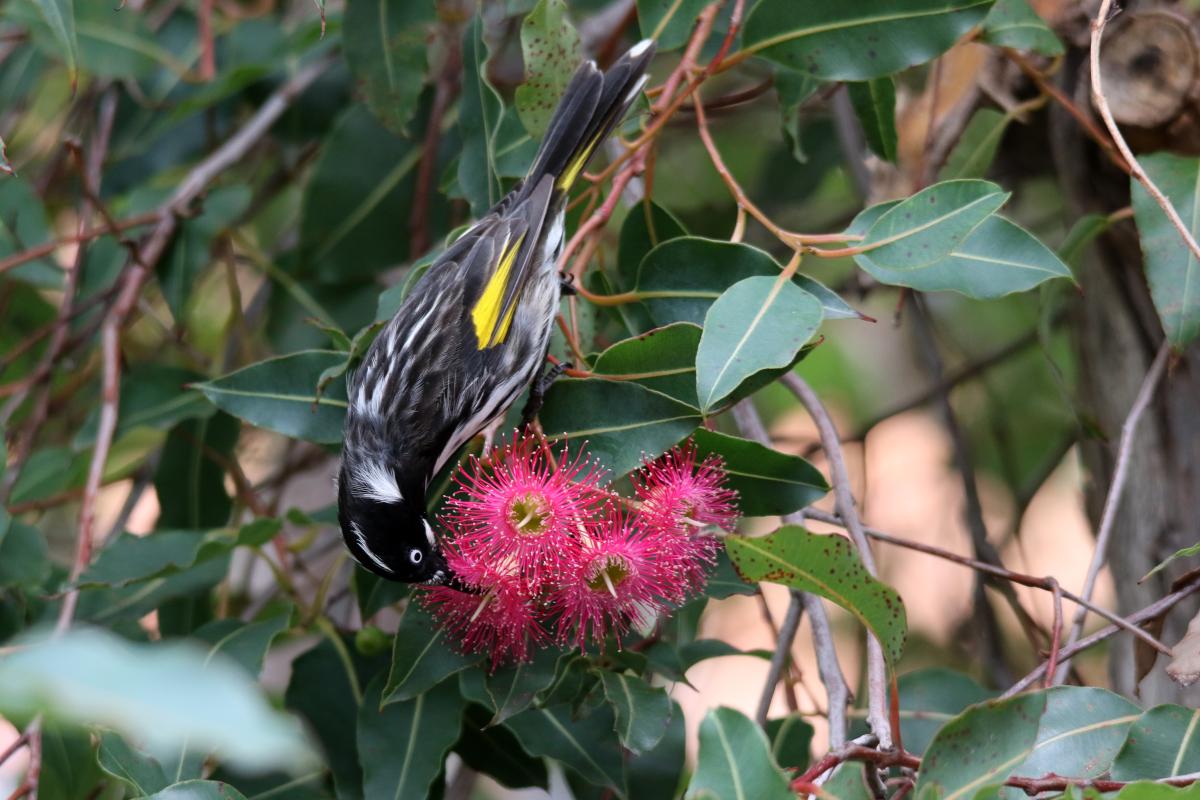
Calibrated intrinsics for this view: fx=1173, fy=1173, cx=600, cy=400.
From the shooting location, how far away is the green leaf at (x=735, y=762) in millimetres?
1378

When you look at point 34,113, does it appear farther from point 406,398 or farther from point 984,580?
point 984,580

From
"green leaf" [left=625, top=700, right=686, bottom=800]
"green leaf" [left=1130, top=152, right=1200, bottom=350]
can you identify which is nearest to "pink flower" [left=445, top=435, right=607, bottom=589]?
"green leaf" [left=625, top=700, right=686, bottom=800]

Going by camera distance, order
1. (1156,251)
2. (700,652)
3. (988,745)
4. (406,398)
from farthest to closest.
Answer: (406,398) → (700,652) → (1156,251) → (988,745)

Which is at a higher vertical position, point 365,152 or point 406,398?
point 365,152

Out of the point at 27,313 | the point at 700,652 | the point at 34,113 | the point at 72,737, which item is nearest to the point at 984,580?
the point at 700,652

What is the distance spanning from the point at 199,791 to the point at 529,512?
2.09ft

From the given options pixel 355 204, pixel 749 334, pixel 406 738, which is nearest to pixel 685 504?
pixel 749 334

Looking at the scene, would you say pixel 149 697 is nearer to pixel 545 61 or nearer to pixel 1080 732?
pixel 1080 732

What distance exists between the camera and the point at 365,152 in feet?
11.0

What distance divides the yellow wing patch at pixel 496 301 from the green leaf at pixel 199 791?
3.99 ft

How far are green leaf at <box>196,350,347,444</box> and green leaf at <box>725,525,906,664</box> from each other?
103cm

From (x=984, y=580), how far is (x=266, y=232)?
2.75 metres

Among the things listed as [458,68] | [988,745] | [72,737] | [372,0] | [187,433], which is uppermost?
[372,0]

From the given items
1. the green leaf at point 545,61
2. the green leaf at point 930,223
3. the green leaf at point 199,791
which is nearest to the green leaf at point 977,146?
the green leaf at point 930,223
